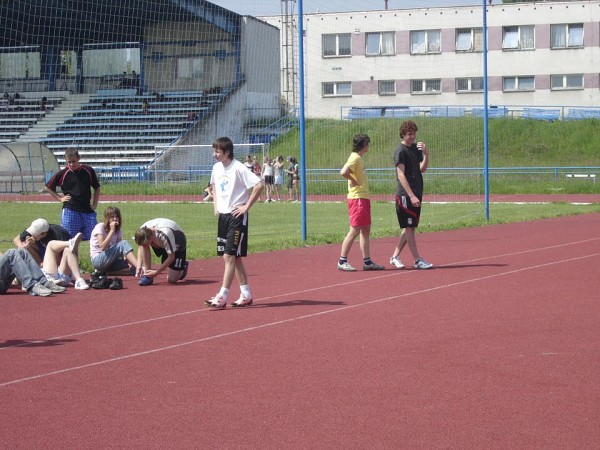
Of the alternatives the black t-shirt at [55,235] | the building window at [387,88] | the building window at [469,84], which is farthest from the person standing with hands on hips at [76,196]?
the building window at [469,84]

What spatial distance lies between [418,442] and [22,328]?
560cm

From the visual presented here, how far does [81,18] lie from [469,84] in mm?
35776

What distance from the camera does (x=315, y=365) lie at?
319 inches

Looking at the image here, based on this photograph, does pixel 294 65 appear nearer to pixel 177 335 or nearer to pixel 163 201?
pixel 163 201

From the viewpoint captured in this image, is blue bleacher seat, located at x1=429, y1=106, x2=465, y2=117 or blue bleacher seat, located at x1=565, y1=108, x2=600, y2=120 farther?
blue bleacher seat, located at x1=565, y1=108, x2=600, y2=120

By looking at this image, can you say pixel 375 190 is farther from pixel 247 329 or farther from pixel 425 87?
pixel 247 329

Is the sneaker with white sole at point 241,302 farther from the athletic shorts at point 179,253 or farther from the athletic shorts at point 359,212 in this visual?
the athletic shorts at point 359,212

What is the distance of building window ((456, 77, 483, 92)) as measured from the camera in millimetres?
57781

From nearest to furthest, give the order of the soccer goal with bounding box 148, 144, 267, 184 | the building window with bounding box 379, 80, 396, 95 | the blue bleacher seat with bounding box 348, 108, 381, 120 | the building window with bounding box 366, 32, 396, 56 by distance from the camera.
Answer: the soccer goal with bounding box 148, 144, 267, 184 < the blue bleacher seat with bounding box 348, 108, 381, 120 < the building window with bounding box 366, 32, 396, 56 < the building window with bounding box 379, 80, 396, 95

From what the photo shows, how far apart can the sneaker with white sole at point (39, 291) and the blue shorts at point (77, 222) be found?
7.22 feet

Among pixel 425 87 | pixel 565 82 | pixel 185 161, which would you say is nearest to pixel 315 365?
pixel 185 161

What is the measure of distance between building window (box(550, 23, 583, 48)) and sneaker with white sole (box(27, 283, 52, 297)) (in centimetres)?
5129

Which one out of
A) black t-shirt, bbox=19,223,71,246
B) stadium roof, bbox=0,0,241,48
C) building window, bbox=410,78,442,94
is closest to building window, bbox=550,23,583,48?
building window, bbox=410,78,442,94

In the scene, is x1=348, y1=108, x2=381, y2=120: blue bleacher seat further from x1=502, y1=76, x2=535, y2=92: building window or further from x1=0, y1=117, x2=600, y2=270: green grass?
x1=502, y1=76, x2=535, y2=92: building window
